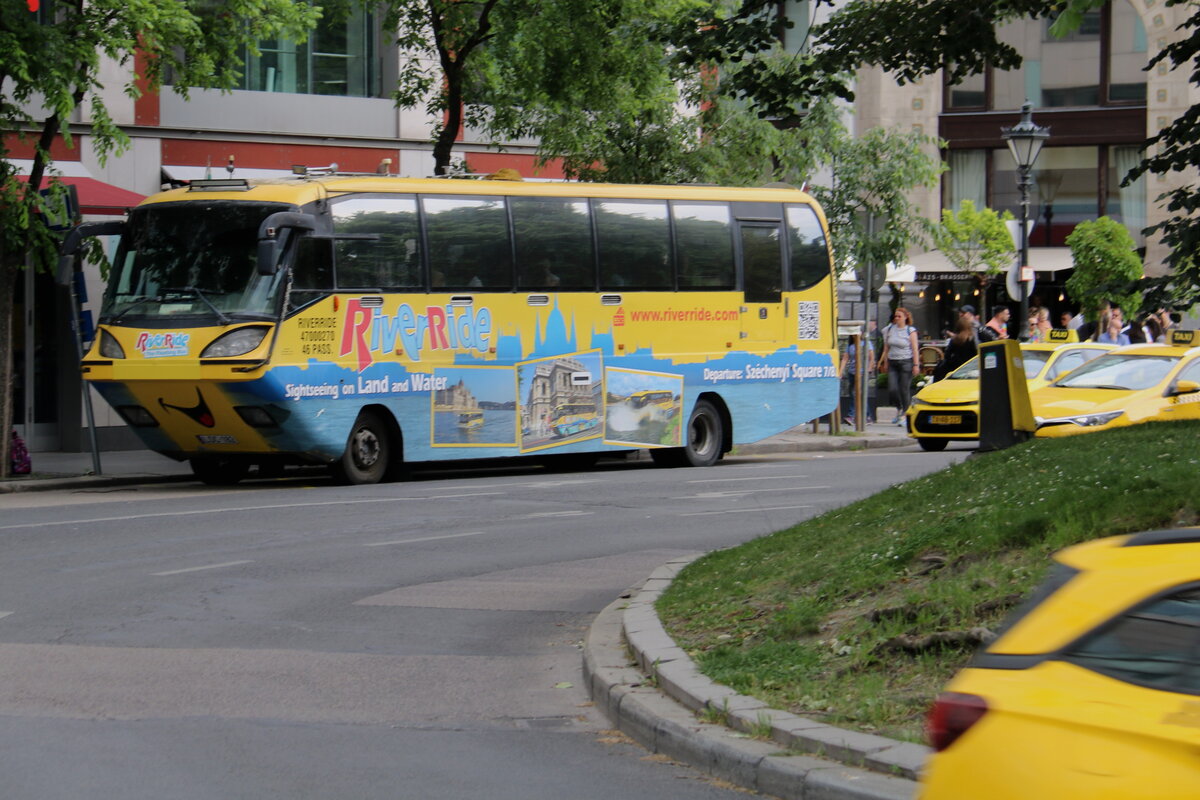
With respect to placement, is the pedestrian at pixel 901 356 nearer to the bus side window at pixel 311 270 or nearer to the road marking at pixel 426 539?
the bus side window at pixel 311 270

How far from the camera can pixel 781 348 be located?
23781 mm

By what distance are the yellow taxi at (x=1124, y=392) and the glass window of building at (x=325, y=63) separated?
486 inches

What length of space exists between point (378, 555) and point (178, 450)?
675 cm

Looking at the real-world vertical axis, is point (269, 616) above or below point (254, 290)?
below

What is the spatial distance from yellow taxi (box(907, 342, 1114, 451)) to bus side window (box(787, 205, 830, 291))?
234 cm

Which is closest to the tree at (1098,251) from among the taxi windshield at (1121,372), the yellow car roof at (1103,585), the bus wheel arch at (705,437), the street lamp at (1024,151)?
the street lamp at (1024,151)

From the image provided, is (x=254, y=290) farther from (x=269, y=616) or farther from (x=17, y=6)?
(x=269, y=616)

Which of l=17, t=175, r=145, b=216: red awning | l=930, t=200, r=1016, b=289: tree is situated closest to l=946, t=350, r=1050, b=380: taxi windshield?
l=17, t=175, r=145, b=216: red awning

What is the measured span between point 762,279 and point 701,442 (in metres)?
2.42

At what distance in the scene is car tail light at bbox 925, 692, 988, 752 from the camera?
4062 mm

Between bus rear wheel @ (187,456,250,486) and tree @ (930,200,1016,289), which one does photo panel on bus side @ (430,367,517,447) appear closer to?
bus rear wheel @ (187,456,250,486)

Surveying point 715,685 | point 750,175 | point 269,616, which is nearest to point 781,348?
point 750,175

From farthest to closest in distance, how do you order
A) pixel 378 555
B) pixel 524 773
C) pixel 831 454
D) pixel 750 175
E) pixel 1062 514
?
pixel 750 175, pixel 831 454, pixel 378 555, pixel 1062 514, pixel 524 773

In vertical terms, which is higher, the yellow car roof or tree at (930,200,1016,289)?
→ tree at (930,200,1016,289)
